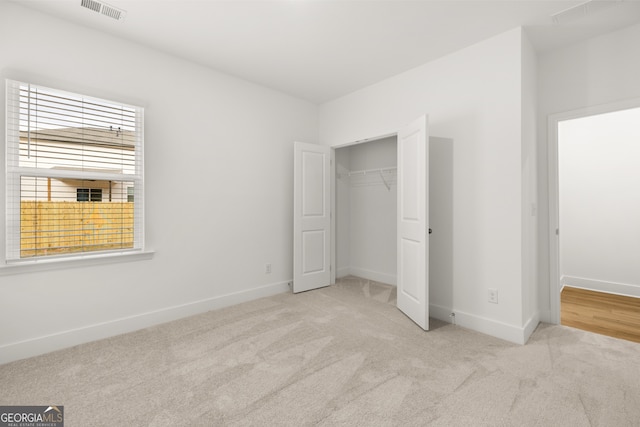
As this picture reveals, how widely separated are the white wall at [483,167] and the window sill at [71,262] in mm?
3070

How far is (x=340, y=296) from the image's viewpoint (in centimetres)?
384

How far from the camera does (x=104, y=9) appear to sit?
234 cm

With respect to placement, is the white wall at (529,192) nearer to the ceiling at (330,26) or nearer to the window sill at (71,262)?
the ceiling at (330,26)

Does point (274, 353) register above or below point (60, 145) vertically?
below

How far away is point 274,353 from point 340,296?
63.1 inches

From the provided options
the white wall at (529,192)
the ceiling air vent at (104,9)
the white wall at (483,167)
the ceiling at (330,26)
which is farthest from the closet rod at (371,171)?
the ceiling air vent at (104,9)

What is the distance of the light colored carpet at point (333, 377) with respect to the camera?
1.67m

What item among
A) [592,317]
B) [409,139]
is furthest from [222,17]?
[592,317]

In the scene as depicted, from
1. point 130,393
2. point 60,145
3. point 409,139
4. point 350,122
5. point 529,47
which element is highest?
point 529,47

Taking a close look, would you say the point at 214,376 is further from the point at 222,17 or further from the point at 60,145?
the point at 222,17

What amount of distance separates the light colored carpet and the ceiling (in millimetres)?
2722

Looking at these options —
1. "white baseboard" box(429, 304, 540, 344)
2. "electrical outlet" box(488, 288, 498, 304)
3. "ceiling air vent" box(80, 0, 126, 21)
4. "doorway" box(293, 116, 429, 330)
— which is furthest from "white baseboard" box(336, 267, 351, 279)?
"ceiling air vent" box(80, 0, 126, 21)

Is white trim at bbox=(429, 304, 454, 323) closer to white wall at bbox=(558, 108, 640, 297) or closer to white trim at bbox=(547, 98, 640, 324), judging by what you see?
white trim at bbox=(547, 98, 640, 324)

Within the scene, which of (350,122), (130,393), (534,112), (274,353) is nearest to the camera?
(130,393)
